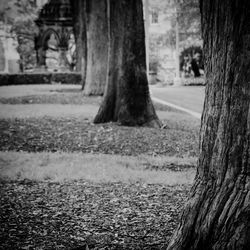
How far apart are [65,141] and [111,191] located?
3688 millimetres

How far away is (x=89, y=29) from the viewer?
17.5 m

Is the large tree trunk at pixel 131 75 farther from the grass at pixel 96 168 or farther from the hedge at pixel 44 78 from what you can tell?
the hedge at pixel 44 78

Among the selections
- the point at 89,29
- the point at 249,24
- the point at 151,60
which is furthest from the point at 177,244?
the point at 151,60

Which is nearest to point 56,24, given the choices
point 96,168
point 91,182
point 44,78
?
point 44,78

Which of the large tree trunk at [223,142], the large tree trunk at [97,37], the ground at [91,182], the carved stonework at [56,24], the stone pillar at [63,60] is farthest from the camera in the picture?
the stone pillar at [63,60]

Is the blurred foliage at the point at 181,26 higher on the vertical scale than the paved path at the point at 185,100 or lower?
higher

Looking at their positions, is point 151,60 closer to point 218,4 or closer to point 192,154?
point 192,154

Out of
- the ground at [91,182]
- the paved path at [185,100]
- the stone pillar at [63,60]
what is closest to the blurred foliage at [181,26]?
the paved path at [185,100]

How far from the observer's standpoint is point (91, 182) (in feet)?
19.0

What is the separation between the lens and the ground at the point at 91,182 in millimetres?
3896

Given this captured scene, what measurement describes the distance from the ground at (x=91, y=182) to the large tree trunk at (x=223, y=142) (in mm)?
736

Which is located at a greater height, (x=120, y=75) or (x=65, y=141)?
(x=120, y=75)

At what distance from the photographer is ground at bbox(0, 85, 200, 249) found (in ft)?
12.8

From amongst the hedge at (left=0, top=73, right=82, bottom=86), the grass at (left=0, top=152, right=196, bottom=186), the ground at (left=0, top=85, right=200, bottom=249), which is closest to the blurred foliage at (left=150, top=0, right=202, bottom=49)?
the hedge at (left=0, top=73, right=82, bottom=86)
